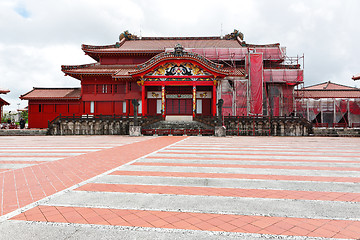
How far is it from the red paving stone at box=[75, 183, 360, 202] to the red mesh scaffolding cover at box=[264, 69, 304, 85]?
26.2m

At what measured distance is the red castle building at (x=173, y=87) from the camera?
83.7ft

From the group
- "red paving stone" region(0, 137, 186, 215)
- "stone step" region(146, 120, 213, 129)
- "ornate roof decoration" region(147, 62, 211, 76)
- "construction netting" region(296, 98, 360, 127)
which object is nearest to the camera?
"red paving stone" region(0, 137, 186, 215)

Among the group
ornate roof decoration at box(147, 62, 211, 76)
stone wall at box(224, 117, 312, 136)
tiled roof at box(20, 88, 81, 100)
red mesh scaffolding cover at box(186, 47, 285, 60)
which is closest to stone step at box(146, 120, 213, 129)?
stone wall at box(224, 117, 312, 136)

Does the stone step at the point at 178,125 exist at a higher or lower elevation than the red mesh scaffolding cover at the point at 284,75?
lower

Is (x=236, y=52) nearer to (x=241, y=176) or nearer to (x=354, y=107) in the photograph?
(x=354, y=107)

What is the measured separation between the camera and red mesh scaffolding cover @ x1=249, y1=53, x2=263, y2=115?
27000mm

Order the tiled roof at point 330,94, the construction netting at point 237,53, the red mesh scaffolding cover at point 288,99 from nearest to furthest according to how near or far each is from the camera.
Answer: the red mesh scaffolding cover at point 288,99 < the tiled roof at point 330,94 < the construction netting at point 237,53

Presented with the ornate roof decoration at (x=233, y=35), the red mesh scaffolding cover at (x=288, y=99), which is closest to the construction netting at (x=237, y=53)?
the red mesh scaffolding cover at (x=288, y=99)

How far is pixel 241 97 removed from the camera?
27.5 m

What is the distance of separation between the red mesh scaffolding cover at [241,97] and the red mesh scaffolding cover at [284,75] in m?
3.07

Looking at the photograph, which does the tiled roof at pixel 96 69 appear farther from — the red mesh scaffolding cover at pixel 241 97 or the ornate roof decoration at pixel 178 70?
the red mesh scaffolding cover at pixel 241 97

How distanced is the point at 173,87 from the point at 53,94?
1539 cm

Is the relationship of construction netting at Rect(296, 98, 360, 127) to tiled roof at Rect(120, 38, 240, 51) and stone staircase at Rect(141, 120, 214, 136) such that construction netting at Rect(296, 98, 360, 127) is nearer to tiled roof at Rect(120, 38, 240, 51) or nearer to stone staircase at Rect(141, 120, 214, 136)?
tiled roof at Rect(120, 38, 240, 51)

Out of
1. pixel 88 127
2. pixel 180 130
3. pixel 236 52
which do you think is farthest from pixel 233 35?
pixel 88 127
